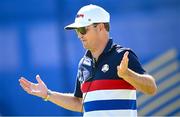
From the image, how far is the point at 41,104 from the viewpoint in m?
6.04

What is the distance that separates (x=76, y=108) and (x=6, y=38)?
2274mm

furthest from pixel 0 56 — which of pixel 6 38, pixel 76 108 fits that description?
pixel 76 108

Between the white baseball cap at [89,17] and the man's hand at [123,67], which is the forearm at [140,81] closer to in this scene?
the man's hand at [123,67]

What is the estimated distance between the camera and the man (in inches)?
140

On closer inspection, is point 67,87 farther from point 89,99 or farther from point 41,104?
point 89,99


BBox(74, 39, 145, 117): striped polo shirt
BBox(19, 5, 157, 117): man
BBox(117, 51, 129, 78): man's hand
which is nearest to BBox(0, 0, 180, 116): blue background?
BBox(19, 5, 157, 117): man

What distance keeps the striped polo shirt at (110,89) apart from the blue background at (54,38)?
2.28m

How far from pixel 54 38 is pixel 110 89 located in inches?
98.6

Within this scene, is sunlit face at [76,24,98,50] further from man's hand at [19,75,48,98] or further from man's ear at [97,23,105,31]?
man's hand at [19,75,48,98]

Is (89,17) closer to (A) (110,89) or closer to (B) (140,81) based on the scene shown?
(A) (110,89)

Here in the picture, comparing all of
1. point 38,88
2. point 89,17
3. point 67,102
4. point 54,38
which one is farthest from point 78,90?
point 54,38

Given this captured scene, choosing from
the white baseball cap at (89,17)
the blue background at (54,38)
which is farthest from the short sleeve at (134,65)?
the blue background at (54,38)

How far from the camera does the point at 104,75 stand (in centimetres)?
363

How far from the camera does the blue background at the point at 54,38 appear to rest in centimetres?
601
